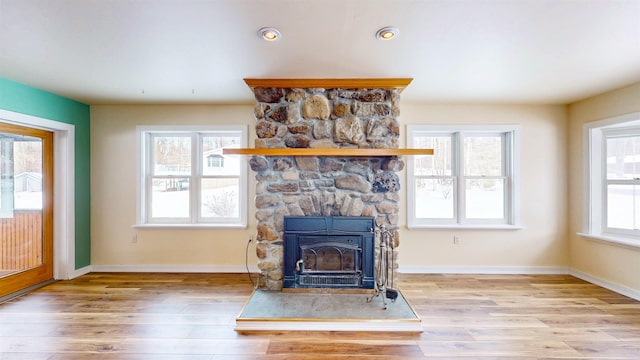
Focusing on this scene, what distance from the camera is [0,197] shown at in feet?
9.90

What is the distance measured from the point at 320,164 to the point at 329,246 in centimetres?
86

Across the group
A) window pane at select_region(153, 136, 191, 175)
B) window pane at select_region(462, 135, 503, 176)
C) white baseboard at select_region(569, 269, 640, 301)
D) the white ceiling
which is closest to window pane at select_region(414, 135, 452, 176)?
window pane at select_region(462, 135, 503, 176)

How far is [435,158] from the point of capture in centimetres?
401

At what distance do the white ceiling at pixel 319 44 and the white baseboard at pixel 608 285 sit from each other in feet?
7.37

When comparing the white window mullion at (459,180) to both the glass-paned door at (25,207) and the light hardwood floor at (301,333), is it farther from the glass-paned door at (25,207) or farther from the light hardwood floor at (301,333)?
the glass-paned door at (25,207)

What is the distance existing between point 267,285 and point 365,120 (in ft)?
6.62

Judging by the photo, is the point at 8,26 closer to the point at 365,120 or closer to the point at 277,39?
the point at 277,39

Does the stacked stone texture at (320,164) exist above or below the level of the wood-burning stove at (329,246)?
above

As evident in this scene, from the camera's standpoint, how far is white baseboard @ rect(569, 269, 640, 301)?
3096mm

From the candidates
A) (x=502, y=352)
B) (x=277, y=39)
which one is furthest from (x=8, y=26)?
(x=502, y=352)

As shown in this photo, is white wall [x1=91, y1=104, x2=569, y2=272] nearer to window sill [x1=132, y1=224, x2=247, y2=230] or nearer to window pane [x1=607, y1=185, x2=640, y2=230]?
window sill [x1=132, y1=224, x2=247, y2=230]

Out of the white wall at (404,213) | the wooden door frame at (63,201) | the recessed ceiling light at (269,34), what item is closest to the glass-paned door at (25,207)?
the wooden door frame at (63,201)

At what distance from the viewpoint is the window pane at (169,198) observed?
13.2 ft

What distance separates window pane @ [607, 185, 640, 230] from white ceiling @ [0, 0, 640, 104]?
48.7 inches
